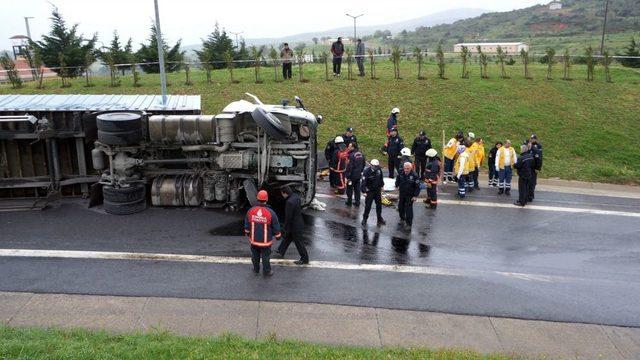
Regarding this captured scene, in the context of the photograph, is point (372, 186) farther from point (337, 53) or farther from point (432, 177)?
point (337, 53)

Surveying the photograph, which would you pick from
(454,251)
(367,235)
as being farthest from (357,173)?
(454,251)

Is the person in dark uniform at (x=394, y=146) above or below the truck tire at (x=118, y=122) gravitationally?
below

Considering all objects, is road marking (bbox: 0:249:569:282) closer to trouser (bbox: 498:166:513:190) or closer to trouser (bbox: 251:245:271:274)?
trouser (bbox: 251:245:271:274)

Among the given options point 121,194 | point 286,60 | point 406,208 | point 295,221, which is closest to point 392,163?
point 406,208

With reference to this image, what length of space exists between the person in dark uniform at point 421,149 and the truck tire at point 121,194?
7.36m

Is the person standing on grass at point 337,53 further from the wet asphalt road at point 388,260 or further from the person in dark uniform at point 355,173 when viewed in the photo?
the wet asphalt road at point 388,260

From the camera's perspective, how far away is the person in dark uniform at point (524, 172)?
1338 centimetres

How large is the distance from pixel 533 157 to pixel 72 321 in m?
10.9

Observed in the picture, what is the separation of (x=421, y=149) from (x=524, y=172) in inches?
112

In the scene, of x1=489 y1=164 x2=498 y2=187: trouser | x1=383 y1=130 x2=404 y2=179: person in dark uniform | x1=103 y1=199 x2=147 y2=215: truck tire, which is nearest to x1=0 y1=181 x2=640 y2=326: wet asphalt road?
x1=103 y1=199 x2=147 y2=215: truck tire

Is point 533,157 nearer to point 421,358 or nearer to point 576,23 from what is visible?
point 421,358

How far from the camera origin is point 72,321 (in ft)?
24.8

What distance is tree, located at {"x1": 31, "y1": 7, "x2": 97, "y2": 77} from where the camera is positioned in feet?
88.0

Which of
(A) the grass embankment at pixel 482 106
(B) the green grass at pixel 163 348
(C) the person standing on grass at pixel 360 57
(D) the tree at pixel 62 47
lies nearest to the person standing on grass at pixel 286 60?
(A) the grass embankment at pixel 482 106
